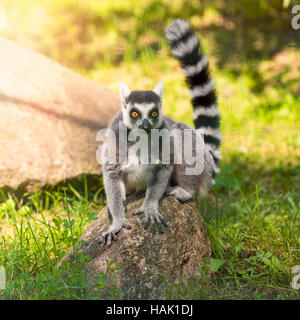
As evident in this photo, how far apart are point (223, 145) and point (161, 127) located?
2292mm

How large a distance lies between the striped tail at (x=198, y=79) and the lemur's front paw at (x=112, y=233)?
1189mm

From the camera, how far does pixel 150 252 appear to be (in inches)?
107

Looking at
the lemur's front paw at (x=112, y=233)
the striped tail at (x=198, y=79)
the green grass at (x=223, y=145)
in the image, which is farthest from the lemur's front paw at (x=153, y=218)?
the striped tail at (x=198, y=79)

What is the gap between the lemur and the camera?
2.90 m

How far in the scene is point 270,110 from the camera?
605 centimetres

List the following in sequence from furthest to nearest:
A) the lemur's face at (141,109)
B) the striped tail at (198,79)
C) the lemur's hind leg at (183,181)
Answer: the lemur's hind leg at (183,181), the striped tail at (198,79), the lemur's face at (141,109)

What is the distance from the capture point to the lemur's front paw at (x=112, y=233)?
9.07ft

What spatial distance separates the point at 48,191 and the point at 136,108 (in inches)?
62.2

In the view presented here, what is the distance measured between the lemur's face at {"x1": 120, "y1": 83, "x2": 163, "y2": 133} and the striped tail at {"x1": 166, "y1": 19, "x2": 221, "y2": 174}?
1.55 ft

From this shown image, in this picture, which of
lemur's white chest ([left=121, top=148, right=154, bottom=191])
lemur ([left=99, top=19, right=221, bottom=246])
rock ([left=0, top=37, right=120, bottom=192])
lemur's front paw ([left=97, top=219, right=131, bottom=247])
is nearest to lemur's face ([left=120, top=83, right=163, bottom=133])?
lemur ([left=99, top=19, right=221, bottom=246])

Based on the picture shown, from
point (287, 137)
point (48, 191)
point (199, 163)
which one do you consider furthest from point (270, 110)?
point (48, 191)

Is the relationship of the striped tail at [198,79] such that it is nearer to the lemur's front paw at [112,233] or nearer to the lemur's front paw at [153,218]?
the lemur's front paw at [153,218]
